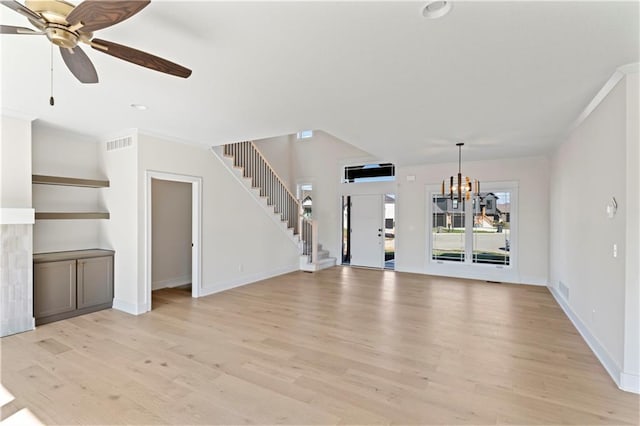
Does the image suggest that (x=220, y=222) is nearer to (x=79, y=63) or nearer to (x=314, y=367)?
(x=314, y=367)

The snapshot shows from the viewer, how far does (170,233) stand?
20.5ft

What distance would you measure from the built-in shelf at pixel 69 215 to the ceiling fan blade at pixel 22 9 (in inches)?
147

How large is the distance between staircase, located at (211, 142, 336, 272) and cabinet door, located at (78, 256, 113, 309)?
8.42 ft

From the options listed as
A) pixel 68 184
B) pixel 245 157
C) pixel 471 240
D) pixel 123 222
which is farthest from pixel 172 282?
pixel 471 240

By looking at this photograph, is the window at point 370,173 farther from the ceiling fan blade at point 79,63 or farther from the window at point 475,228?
the ceiling fan blade at point 79,63

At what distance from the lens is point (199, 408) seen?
7.79 feet

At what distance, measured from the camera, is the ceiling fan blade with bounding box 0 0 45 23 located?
1412 millimetres

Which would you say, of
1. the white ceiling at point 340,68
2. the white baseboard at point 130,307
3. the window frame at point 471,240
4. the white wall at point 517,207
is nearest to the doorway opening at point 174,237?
the white baseboard at point 130,307

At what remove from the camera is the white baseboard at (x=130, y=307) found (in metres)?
4.57

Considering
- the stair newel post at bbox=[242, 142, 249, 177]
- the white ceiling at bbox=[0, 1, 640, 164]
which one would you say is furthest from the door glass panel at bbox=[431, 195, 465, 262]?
the stair newel post at bbox=[242, 142, 249, 177]

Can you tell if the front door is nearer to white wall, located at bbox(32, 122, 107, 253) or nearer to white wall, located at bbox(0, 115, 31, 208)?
white wall, located at bbox(32, 122, 107, 253)

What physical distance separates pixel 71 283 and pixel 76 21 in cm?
414

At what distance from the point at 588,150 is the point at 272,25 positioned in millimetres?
3922

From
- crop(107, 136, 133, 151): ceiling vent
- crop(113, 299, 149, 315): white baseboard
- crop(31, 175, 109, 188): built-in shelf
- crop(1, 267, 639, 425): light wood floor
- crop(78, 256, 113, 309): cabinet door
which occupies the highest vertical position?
crop(107, 136, 133, 151): ceiling vent
